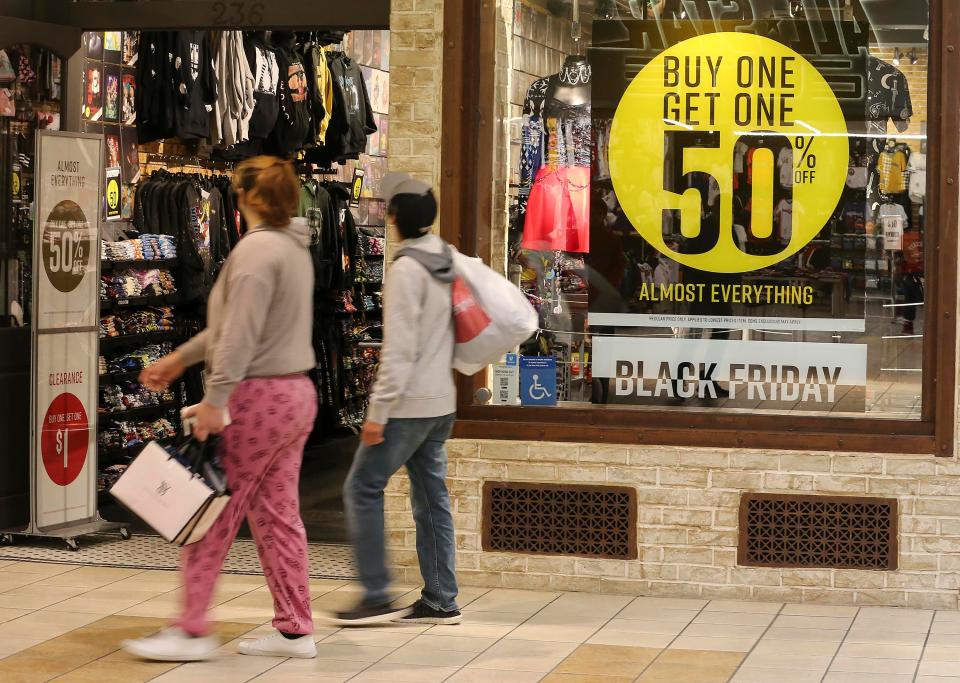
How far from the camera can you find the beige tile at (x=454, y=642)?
5.21 m

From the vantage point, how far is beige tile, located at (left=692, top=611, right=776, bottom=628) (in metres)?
5.66

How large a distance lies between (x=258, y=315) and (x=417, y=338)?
68 cm

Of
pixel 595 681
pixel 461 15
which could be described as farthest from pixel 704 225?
pixel 595 681

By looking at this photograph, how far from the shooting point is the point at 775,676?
4.85 meters

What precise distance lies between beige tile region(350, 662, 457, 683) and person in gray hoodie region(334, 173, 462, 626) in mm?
513

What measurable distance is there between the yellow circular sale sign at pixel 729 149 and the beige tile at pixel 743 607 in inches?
54.6

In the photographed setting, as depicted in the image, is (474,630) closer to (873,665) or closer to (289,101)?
(873,665)

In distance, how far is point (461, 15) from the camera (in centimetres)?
627

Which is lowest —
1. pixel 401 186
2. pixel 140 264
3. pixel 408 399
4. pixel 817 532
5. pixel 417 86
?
pixel 817 532

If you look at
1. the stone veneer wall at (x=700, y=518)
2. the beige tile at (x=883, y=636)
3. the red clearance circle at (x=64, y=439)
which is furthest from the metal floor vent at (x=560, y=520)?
the red clearance circle at (x=64, y=439)

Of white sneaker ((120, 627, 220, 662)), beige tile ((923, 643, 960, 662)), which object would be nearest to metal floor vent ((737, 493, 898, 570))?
beige tile ((923, 643, 960, 662))

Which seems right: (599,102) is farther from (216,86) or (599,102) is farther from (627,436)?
(216,86)

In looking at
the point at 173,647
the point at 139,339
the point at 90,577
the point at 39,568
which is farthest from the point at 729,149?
the point at 139,339

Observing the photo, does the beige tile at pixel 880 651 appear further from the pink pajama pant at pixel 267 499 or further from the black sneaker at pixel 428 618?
the pink pajama pant at pixel 267 499
